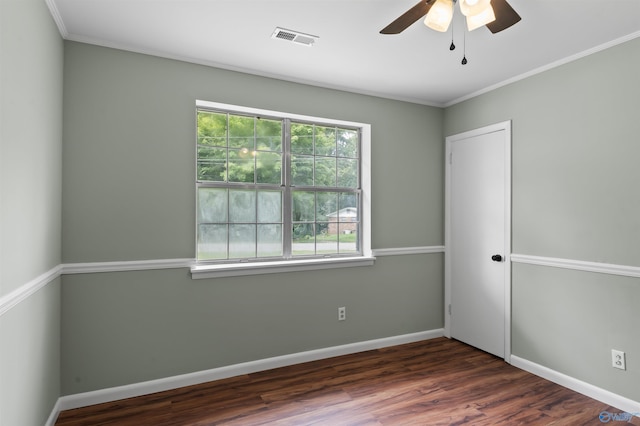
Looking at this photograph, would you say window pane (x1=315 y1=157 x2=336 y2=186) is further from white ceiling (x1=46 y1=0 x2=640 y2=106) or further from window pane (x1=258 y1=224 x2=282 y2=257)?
white ceiling (x1=46 y1=0 x2=640 y2=106)

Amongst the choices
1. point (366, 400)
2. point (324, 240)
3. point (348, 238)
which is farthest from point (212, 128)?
point (366, 400)

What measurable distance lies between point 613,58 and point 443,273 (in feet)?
7.91

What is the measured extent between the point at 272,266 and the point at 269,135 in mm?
1202

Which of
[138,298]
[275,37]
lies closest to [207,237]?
[138,298]

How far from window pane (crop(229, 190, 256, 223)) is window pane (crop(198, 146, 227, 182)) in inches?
7.2

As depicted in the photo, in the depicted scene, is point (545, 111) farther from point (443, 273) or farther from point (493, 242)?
point (443, 273)

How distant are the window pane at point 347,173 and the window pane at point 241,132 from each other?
936mm

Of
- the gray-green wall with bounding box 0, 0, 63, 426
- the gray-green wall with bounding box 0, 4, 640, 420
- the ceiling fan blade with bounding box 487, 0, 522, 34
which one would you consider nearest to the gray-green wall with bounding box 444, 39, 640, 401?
the gray-green wall with bounding box 0, 4, 640, 420

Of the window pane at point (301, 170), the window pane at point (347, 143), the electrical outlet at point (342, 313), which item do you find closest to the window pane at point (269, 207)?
the window pane at point (301, 170)

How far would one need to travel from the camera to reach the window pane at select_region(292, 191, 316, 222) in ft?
11.1

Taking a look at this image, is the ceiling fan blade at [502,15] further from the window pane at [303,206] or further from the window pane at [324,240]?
the window pane at [324,240]

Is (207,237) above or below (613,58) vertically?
below

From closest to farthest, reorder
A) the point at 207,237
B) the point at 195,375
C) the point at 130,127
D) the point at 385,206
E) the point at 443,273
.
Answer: the point at 130,127, the point at 195,375, the point at 207,237, the point at 385,206, the point at 443,273

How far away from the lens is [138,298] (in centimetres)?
266
